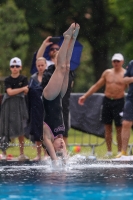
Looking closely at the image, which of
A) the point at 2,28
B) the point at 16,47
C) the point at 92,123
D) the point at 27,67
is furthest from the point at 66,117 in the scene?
the point at 27,67

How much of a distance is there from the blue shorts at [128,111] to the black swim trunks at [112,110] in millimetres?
1019

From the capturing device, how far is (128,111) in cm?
1420

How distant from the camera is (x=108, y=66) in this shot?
42125mm

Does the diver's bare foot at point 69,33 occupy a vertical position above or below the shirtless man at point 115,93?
above

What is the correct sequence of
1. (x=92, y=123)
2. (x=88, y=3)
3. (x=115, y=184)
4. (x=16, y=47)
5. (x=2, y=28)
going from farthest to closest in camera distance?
(x=88, y=3) → (x=16, y=47) → (x=2, y=28) → (x=92, y=123) → (x=115, y=184)

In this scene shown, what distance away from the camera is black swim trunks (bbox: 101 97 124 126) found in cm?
1535

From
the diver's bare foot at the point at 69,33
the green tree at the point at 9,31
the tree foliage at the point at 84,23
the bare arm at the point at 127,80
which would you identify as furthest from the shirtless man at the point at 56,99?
the tree foliage at the point at 84,23

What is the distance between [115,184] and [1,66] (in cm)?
2318

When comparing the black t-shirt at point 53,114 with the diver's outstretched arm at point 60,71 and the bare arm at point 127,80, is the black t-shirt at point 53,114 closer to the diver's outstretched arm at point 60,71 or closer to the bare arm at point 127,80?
the diver's outstretched arm at point 60,71

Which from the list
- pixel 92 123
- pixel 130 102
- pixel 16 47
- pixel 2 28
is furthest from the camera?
pixel 16 47

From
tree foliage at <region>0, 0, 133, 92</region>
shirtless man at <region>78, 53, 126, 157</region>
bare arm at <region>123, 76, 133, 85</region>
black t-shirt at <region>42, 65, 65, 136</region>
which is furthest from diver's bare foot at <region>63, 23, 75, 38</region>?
tree foliage at <region>0, 0, 133, 92</region>

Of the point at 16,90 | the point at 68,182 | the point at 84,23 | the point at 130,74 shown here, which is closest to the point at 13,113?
the point at 16,90

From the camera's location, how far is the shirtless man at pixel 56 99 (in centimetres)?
1133

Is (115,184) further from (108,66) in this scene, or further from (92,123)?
(108,66)
